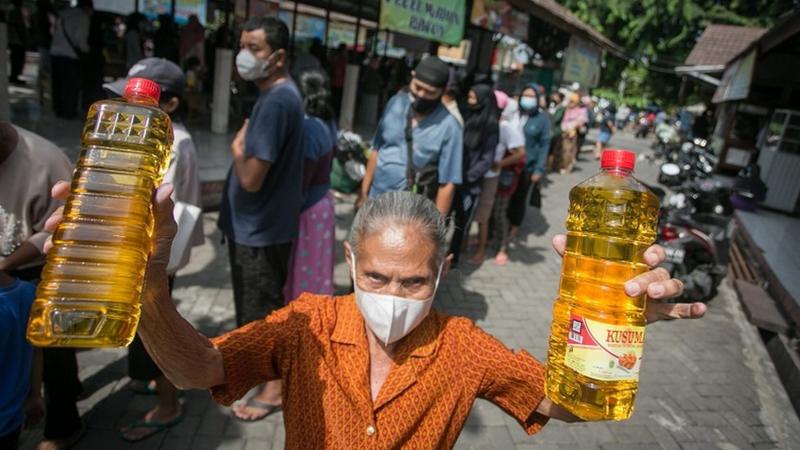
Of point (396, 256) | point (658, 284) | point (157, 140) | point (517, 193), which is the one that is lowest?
point (517, 193)

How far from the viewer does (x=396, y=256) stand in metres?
1.62

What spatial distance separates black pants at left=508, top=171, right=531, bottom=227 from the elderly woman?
5.34 m

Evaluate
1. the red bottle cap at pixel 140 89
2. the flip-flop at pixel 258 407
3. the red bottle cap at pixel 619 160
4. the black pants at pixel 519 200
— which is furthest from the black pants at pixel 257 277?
the black pants at pixel 519 200

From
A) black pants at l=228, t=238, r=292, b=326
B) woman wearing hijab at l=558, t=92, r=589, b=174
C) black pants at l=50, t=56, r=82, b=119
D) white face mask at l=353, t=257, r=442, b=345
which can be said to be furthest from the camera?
woman wearing hijab at l=558, t=92, r=589, b=174

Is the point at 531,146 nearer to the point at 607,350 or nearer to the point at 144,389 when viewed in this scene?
the point at 144,389

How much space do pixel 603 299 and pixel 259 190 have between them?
1.97 m

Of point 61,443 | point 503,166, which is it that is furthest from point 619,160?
point 503,166

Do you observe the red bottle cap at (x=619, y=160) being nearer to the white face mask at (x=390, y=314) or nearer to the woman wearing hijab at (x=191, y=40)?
the white face mask at (x=390, y=314)

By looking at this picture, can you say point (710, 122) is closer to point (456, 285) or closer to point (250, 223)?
point (456, 285)

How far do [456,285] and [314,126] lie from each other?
10.0ft

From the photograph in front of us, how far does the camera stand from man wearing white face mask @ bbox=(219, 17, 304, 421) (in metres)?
2.73

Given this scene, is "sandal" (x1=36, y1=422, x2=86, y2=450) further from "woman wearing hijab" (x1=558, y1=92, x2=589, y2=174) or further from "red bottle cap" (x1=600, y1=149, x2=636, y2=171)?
"woman wearing hijab" (x1=558, y1=92, x2=589, y2=174)

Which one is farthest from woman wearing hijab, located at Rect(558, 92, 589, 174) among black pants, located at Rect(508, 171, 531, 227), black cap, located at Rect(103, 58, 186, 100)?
black cap, located at Rect(103, 58, 186, 100)

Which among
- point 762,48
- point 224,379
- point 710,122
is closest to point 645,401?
point 224,379
